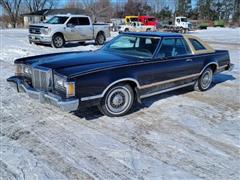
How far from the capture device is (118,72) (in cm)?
488

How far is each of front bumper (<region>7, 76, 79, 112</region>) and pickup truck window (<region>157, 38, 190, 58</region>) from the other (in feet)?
6.90

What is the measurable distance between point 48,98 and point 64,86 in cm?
36

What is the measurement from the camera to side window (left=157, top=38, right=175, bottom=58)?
5703mm

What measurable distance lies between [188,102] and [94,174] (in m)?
3.30

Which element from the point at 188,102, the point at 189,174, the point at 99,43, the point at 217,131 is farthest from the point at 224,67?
the point at 99,43

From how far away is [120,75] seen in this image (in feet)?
16.1

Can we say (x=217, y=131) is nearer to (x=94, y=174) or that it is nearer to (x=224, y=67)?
(x=94, y=174)

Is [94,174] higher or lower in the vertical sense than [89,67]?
lower

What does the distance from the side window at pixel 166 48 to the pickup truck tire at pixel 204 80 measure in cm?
127

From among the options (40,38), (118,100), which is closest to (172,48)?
(118,100)

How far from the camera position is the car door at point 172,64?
559 cm

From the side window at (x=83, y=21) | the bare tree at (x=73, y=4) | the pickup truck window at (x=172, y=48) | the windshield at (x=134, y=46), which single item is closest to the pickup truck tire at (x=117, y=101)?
the windshield at (x=134, y=46)

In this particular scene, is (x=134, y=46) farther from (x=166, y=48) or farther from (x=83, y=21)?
(x=83, y=21)

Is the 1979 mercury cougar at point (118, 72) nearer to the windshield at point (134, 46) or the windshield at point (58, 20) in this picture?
the windshield at point (134, 46)
